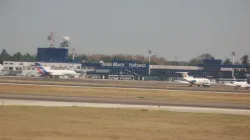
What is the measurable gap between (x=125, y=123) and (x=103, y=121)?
2064mm

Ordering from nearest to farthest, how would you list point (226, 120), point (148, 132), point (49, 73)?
point (148, 132), point (226, 120), point (49, 73)

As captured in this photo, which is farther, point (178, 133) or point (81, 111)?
point (81, 111)

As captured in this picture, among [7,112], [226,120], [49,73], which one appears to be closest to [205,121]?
[226,120]

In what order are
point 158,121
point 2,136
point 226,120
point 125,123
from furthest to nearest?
1. point 226,120
2. point 158,121
3. point 125,123
4. point 2,136

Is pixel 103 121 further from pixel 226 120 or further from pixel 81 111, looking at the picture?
pixel 226 120

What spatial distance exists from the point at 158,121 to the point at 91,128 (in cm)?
907

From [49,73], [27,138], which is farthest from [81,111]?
[49,73]

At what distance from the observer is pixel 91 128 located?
35.0m

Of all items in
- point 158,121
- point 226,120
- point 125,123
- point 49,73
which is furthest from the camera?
point 49,73

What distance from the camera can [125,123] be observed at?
39094 millimetres

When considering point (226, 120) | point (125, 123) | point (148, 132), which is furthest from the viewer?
point (226, 120)

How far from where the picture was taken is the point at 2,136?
1142 inches

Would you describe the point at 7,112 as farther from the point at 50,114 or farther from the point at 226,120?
the point at 226,120

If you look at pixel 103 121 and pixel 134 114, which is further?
pixel 134 114
